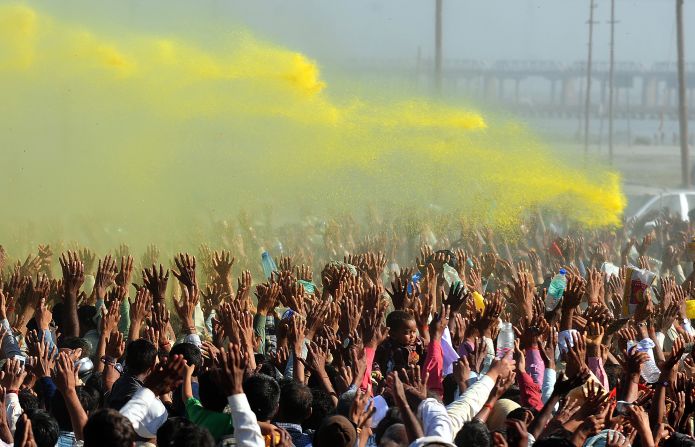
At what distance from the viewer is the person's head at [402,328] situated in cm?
778

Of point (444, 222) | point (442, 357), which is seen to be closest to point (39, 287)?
point (442, 357)

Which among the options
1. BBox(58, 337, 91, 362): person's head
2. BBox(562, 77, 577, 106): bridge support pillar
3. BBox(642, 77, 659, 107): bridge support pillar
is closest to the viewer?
BBox(58, 337, 91, 362): person's head

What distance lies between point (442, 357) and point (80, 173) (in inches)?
471

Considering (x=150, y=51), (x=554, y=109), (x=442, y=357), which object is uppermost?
(x=150, y=51)

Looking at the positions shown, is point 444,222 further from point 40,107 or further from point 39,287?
point 39,287

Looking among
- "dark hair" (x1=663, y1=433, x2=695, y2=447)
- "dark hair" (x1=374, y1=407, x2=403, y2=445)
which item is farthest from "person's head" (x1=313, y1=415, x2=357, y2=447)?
"dark hair" (x1=663, y1=433, x2=695, y2=447)

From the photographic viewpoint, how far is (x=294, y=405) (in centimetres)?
Answer: 611

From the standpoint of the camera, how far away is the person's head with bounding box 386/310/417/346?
7.78 metres

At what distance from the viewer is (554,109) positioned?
8912cm

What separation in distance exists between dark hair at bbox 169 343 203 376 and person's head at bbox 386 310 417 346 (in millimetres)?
1310

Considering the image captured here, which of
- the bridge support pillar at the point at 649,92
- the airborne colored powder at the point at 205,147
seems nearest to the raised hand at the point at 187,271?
the airborne colored powder at the point at 205,147


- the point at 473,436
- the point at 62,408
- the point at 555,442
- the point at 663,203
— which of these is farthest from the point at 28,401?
the point at 663,203

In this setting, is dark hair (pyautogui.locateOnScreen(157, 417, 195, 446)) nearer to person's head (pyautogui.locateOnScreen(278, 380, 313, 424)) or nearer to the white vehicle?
person's head (pyautogui.locateOnScreen(278, 380, 313, 424))

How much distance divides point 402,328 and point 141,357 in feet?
6.42
